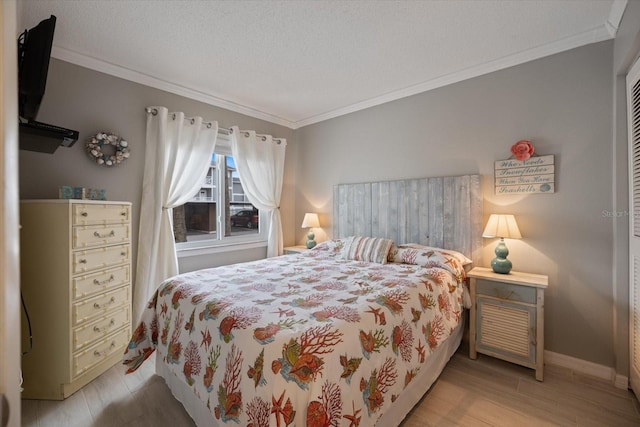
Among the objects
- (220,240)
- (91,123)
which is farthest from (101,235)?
(220,240)

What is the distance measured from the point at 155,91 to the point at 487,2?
119 inches

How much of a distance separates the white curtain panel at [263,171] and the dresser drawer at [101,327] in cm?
188

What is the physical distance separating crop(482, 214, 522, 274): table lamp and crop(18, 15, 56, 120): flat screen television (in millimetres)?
3143

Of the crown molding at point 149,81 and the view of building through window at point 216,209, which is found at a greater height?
the crown molding at point 149,81

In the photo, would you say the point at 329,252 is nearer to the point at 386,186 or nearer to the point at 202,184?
the point at 386,186

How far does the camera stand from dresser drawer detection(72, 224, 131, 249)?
197cm

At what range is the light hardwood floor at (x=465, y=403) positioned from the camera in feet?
5.52

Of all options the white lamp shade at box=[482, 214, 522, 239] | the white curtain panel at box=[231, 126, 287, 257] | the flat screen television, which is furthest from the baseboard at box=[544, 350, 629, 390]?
the flat screen television

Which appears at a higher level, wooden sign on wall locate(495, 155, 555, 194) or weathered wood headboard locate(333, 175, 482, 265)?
wooden sign on wall locate(495, 155, 555, 194)

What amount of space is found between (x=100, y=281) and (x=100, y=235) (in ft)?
1.16

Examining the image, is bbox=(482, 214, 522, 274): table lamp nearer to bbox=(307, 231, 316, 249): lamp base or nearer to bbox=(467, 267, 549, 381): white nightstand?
bbox=(467, 267, 549, 381): white nightstand

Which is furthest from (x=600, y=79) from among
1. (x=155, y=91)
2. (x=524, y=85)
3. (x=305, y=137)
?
(x=155, y=91)

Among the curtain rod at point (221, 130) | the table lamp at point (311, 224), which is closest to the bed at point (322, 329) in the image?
the table lamp at point (311, 224)

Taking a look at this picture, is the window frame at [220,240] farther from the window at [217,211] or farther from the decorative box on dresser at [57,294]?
the decorative box on dresser at [57,294]
